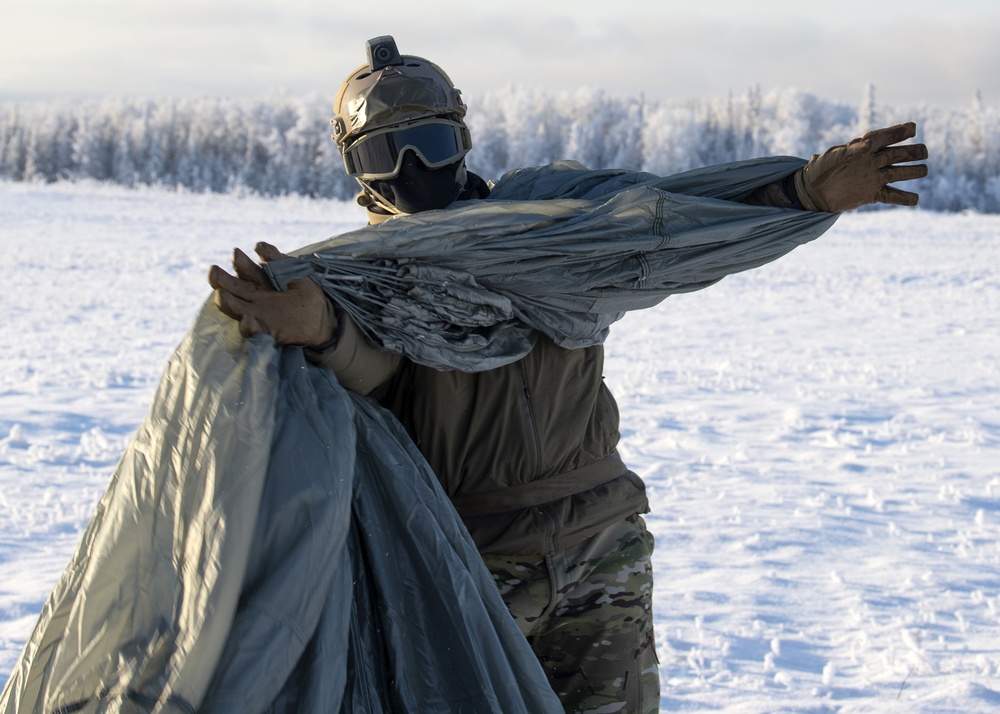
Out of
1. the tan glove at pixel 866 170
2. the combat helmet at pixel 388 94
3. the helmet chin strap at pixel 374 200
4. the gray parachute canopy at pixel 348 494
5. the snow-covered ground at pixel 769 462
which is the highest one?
the combat helmet at pixel 388 94

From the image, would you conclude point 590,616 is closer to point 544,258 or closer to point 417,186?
point 544,258

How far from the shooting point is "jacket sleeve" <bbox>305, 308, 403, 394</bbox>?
73.2 inches

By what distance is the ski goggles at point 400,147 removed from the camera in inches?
83.0

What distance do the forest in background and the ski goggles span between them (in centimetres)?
4425

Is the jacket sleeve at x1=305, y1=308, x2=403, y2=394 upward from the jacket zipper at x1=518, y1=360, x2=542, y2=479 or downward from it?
upward

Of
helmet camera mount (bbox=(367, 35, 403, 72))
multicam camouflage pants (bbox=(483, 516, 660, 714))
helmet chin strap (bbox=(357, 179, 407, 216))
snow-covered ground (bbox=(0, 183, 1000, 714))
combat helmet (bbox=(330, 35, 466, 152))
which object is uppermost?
helmet camera mount (bbox=(367, 35, 403, 72))

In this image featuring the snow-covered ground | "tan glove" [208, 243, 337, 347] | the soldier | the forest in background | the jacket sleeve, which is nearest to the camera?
"tan glove" [208, 243, 337, 347]

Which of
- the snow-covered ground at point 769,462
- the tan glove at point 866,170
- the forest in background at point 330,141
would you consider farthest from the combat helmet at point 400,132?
the forest in background at point 330,141

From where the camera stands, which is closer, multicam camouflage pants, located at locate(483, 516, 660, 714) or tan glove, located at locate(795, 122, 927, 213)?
tan glove, located at locate(795, 122, 927, 213)

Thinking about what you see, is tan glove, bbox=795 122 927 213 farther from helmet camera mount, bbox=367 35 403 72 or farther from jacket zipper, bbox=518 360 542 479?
helmet camera mount, bbox=367 35 403 72

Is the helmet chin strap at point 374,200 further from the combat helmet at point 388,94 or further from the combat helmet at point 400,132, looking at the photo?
the combat helmet at point 388,94

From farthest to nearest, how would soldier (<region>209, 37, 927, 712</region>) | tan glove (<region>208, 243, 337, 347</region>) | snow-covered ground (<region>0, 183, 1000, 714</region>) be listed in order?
snow-covered ground (<region>0, 183, 1000, 714</region>)
soldier (<region>209, 37, 927, 712</region>)
tan glove (<region>208, 243, 337, 347</region>)

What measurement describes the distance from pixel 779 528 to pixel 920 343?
18.2ft

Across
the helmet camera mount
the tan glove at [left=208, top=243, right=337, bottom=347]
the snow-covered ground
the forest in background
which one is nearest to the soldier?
the helmet camera mount
